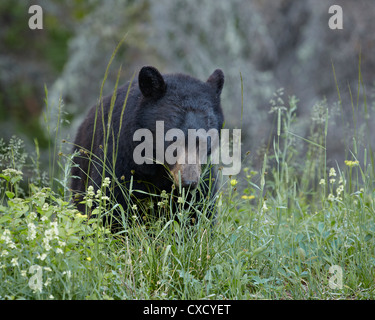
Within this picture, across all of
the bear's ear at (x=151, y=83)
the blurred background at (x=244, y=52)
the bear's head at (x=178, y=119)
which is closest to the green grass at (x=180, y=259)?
the bear's head at (x=178, y=119)

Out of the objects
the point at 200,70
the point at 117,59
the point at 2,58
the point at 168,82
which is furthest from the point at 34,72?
the point at 168,82

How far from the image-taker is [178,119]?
3879 millimetres

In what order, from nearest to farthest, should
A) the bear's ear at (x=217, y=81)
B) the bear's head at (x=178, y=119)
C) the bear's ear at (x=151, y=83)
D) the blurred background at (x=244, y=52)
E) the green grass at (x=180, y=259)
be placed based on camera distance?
the green grass at (x=180, y=259) < the bear's head at (x=178, y=119) < the bear's ear at (x=151, y=83) < the bear's ear at (x=217, y=81) < the blurred background at (x=244, y=52)

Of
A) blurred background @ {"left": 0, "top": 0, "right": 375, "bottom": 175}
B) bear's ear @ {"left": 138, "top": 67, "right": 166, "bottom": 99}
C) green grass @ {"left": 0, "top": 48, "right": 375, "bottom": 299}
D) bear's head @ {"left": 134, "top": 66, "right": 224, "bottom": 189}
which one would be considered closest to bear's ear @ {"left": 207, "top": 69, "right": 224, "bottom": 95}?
bear's head @ {"left": 134, "top": 66, "right": 224, "bottom": 189}

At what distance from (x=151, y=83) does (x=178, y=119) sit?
353 mm

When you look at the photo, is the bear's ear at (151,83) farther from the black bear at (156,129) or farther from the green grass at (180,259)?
the green grass at (180,259)

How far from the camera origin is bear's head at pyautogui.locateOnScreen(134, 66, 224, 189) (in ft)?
12.3

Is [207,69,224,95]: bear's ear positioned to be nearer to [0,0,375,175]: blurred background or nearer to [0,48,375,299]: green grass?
[0,48,375,299]: green grass

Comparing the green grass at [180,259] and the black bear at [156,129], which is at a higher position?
the black bear at [156,129]

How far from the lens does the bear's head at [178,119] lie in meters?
3.76

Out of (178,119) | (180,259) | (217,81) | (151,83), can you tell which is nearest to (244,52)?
(217,81)

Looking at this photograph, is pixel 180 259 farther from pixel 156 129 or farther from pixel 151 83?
pixel 151 83

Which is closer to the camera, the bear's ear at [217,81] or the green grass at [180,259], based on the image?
the green grass at [180,259]
